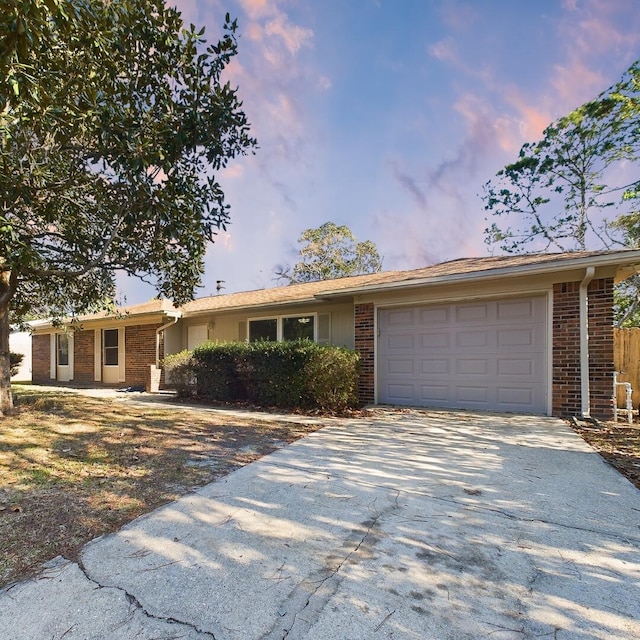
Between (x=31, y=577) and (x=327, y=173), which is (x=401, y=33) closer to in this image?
(x=327, y=173)

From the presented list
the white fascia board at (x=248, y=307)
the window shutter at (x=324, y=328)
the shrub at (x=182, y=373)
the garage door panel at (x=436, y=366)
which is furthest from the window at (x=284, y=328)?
the garage door panel at (x=436, y=366)

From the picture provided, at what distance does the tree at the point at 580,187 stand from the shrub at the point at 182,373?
16.9 metres

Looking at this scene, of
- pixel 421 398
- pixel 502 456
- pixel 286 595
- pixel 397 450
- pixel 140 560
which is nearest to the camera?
pixel 286 595

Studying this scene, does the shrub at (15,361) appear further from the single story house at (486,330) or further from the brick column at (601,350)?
the brick column at (601,350)

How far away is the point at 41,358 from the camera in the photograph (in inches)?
659

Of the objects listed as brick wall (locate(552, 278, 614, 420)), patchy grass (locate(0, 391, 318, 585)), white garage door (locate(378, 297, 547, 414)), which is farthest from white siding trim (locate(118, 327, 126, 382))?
brick wall (locate(552, 278, 614, 420))

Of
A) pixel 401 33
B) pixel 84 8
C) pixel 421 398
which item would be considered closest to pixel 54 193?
pixel 84 8

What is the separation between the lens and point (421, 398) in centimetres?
818

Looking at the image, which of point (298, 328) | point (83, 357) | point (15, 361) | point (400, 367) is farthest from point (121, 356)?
point (400, 367)

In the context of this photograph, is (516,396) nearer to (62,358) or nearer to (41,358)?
(62,358)

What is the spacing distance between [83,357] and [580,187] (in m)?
22.7

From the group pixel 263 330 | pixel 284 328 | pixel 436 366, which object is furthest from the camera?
pixel 263 330

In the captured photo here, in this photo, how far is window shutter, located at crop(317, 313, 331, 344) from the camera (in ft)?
34.0

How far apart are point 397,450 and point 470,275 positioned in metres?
4.03
